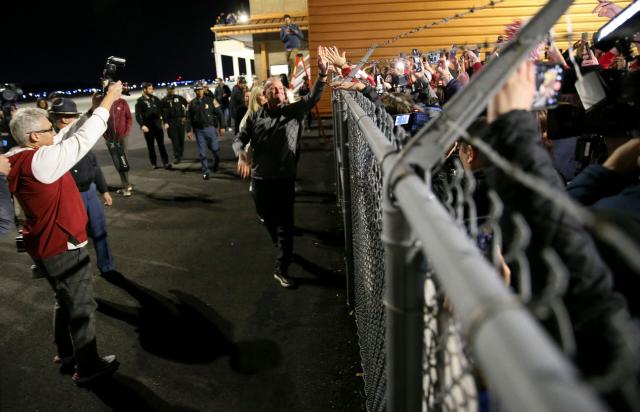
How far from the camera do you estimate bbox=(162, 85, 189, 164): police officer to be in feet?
35.7

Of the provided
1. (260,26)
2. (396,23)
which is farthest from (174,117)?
(260,26)

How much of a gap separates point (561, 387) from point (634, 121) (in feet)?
6.41

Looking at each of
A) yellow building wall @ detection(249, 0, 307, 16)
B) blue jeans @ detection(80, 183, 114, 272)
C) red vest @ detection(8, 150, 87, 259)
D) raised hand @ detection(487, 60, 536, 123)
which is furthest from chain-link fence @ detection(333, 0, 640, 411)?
yellow building wall @ detection(249, 0, 307, 16)

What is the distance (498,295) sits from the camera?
1.89ft

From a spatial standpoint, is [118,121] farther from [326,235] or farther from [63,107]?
[326,235]

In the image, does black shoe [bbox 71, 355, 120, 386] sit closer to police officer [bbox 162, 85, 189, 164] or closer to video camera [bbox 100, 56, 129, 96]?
video camera [bbox 100, 56, 129, 96]

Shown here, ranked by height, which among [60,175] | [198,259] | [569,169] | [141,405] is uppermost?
[60,175]

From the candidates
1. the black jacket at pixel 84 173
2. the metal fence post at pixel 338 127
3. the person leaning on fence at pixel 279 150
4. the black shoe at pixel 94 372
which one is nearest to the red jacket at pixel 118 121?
the black jacket at pixel 84 173

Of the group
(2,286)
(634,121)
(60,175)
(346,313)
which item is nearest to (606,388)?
(634,121)

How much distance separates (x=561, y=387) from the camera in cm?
44

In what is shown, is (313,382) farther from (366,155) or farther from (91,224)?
(91,224)

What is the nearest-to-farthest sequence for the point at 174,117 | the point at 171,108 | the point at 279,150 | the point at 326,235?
the point at 279,150
the point at 326,235
the point at 171,108
the point at 174,117

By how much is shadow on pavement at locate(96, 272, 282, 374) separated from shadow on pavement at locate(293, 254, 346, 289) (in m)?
1.14

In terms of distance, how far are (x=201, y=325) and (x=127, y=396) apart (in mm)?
963
